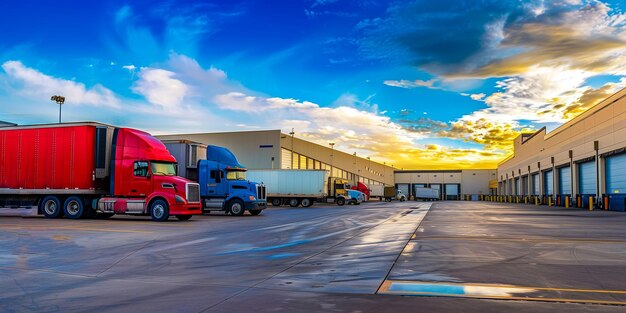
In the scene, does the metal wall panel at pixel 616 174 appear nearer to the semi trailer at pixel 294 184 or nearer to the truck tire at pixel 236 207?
the semi trailer at pixel 294 184

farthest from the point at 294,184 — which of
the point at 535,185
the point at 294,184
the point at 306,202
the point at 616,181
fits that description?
the point at 535,185

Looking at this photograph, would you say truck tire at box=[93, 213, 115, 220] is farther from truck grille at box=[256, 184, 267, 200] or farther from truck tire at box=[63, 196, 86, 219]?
truck grille at box=[256, 184, 267, 200]

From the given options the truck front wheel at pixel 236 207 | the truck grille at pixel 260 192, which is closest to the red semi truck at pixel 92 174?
the truck front wheel at pixel 236 207

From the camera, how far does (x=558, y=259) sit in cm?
1035

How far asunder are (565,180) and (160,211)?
50.0m

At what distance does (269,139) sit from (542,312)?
7122 centimetres

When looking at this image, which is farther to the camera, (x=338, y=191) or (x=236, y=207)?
(x=338, y=191)

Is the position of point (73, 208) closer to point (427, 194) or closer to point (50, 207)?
point (50, 207)

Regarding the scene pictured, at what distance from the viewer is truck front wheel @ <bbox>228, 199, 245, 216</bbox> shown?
98.7 ft

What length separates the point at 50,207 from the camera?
24.9 meters

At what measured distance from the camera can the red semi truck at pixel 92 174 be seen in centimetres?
2353

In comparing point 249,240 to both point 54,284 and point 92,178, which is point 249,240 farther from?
point 92,178

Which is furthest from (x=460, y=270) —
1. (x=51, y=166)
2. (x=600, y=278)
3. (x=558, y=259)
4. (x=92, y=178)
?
(x=51, y=166)

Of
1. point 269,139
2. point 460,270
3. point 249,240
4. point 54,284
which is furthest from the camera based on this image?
point 269,139
